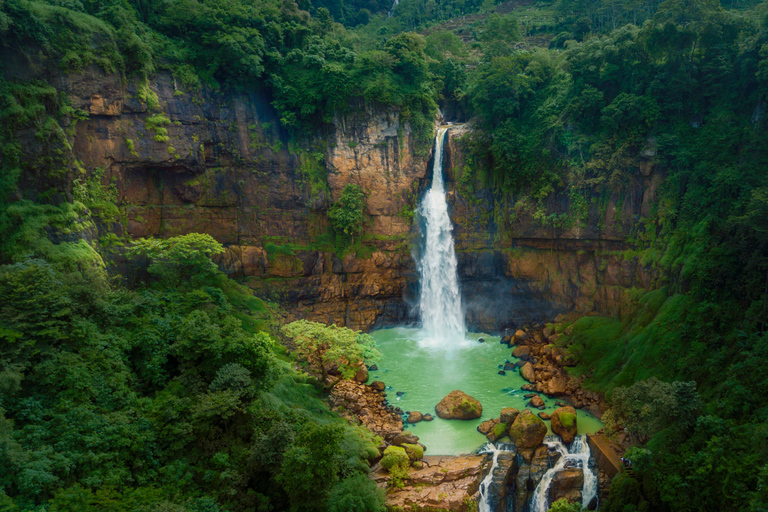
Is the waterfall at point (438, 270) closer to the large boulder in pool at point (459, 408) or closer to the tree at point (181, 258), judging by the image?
the large boulder in pool at point (459, 408)

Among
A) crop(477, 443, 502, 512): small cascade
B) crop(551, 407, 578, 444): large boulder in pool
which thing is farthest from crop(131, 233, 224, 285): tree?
crop(551, 407, 578, 444): large boulder in pool

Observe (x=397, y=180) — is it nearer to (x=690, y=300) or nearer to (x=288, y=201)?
(x=288, y=201)

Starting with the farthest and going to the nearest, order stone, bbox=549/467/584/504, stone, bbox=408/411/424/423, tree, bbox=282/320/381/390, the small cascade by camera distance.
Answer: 1. stone, bbox=408/411/424/423
2. tree, bbox=282/320/381/390
3. stone, bbox=549/467/584/504
4. the small cascade

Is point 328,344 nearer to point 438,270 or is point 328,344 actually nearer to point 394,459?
point 394,459

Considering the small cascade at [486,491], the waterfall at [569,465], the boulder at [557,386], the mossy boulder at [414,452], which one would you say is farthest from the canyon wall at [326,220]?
the mossy boulder at [414,452]

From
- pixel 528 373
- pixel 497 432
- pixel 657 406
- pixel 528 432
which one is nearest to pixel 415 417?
pixel 497 432

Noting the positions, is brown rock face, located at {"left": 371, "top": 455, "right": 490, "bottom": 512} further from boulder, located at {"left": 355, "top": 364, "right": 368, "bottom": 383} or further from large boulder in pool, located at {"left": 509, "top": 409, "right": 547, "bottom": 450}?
boulder, located at {"left": 355, "top": 364, "right": 368, "bottom": 383}
